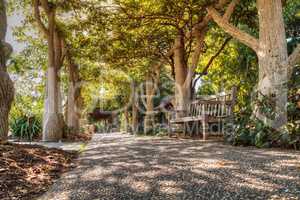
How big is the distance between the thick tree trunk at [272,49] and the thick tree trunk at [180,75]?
210 inches

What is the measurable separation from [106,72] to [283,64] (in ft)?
51.9

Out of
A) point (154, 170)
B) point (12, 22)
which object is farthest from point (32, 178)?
point (12, 22)

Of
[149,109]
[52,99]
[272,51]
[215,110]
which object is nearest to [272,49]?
[272,51]

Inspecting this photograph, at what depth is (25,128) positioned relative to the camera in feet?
36.6

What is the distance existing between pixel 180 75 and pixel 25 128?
6.17 m

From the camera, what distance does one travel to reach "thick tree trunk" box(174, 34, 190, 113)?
12.0 meters

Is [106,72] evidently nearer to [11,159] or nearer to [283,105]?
[283,105]

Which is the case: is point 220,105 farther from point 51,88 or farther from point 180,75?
point 51,88

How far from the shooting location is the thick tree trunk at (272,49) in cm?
645

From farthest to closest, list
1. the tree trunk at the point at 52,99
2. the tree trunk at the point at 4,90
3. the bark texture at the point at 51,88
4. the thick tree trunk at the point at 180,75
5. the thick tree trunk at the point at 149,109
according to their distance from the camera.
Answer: the thick tree trunk at the point at 149,109 < the thick tree trunk at the point at 180,75 < the tree trunk at the point at 52,99 < the bark texture at the point at 51,88 < the tree trunk at the point at 4,90

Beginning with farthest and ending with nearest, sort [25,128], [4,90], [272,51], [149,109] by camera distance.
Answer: [149,109], [25,128], [272,51], [4,90]

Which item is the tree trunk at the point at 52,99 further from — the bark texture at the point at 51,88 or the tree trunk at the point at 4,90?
the tree trunk at the point at 4,90

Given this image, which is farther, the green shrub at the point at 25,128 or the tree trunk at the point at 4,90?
the green shrub at the point at 25,128

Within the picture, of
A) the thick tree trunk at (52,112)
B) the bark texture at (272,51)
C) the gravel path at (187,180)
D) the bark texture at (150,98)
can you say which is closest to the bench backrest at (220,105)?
the bark texture at (272,51)
